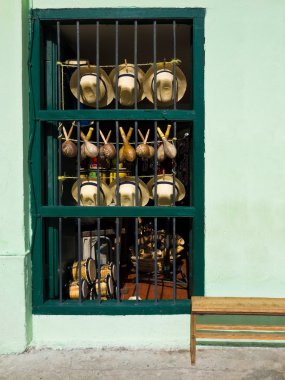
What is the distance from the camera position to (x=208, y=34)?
436cm

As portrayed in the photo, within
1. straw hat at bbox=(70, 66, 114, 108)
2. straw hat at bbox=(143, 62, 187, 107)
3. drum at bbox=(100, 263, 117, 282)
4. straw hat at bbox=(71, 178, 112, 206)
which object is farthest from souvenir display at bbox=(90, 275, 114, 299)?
straw hat at bbox=(143, 62, 187, 107)

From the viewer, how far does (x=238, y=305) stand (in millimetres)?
4117

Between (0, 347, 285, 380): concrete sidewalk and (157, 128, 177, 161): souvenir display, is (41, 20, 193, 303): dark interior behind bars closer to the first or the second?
(157, 128, 177, 161): souvenir display

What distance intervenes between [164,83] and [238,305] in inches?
104

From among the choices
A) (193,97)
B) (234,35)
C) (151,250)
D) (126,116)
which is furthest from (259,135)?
(151,250)

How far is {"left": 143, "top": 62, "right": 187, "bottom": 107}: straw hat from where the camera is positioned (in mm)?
4652

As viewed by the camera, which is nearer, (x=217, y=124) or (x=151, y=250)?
(x=217, y=124)

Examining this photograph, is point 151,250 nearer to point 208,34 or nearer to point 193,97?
point 193,97

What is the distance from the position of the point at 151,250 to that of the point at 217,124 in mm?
2982

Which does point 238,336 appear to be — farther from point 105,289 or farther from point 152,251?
point 152,251

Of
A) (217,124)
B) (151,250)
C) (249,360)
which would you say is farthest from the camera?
(151,250)

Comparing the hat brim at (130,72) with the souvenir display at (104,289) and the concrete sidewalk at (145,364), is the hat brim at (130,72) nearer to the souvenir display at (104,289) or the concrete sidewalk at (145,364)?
the souvenir display at (104,289)

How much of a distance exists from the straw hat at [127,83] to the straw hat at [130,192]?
97 centimetres

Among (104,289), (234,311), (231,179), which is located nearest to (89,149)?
(231,179)
